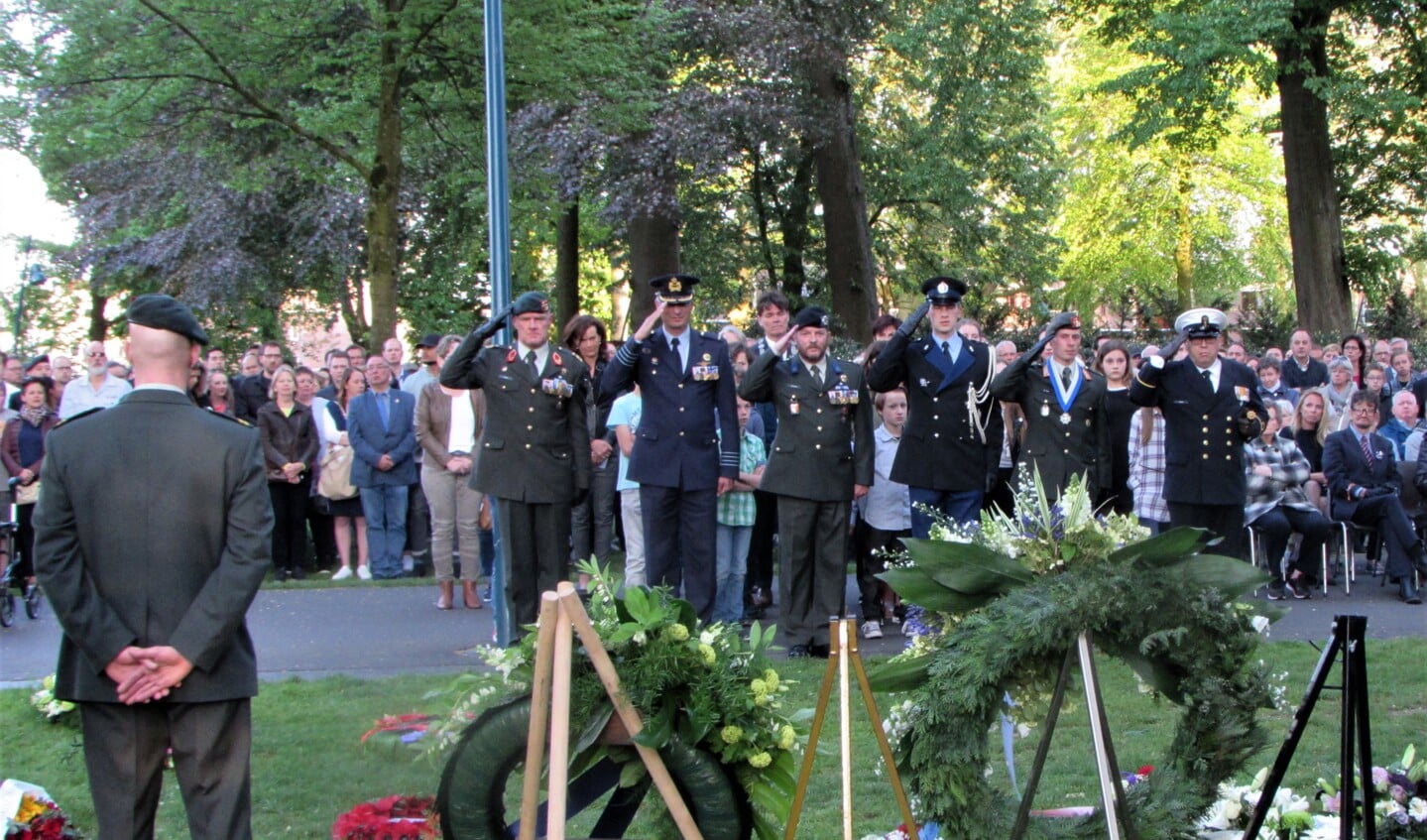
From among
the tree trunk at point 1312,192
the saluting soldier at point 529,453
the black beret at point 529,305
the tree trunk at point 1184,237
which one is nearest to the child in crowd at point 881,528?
the saluting soldier at point 529,453

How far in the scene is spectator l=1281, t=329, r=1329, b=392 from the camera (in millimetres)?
14773

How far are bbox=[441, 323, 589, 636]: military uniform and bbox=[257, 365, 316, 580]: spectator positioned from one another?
4.08 meters

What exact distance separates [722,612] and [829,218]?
41.5 ft

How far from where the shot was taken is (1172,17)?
20.9 metres

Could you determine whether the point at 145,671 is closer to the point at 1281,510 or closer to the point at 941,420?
the point at 941,420

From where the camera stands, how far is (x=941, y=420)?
9359mm

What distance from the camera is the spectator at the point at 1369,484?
1134 centimetres

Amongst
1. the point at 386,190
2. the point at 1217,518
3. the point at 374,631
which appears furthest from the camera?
the point at 386,190

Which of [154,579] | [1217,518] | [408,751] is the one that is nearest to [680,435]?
[1217,518]

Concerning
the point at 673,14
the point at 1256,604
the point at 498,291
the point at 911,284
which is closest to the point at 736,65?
the point at 673,14

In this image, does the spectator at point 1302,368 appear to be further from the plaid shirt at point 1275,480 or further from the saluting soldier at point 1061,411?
the saluting soldier at point 1061,411

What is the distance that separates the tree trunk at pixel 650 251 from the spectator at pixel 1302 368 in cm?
887

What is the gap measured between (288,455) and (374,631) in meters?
3.02

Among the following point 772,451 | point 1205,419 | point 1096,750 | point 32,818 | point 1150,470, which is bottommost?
point 32,818
